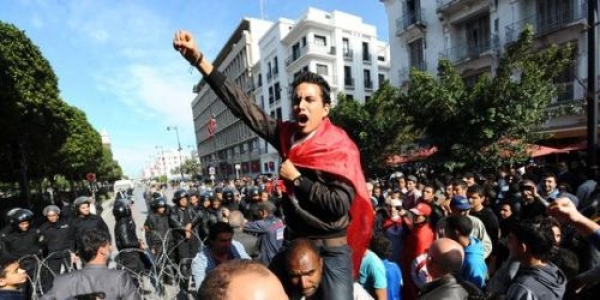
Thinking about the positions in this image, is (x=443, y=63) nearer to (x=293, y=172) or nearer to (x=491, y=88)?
(x=491, y=88)

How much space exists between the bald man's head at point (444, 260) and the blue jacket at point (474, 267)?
0.95 meters

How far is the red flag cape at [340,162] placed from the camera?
1631mm

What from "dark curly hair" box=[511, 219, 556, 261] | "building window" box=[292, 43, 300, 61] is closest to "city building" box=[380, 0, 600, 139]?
"dark curly hair" box=[511, 219, 556, 261]

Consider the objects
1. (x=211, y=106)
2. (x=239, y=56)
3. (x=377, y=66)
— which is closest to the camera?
(x=377, y=66)

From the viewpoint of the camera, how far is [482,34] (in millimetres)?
19328

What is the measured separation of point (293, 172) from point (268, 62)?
40.4 metres

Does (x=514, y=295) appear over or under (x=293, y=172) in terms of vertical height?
under

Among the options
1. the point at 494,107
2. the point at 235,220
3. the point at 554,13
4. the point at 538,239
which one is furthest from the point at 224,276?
the point at 554,13

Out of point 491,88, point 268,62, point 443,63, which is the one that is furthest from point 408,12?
point 268,62

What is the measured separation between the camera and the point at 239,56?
4744 centimetres

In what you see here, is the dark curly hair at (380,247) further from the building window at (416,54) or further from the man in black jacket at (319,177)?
the building window at (416,54)

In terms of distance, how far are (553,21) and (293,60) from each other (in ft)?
77.6

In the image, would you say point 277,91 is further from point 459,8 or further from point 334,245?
point 334,245

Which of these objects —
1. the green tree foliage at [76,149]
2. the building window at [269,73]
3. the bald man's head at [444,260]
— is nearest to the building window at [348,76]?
the building window at [269,73]
